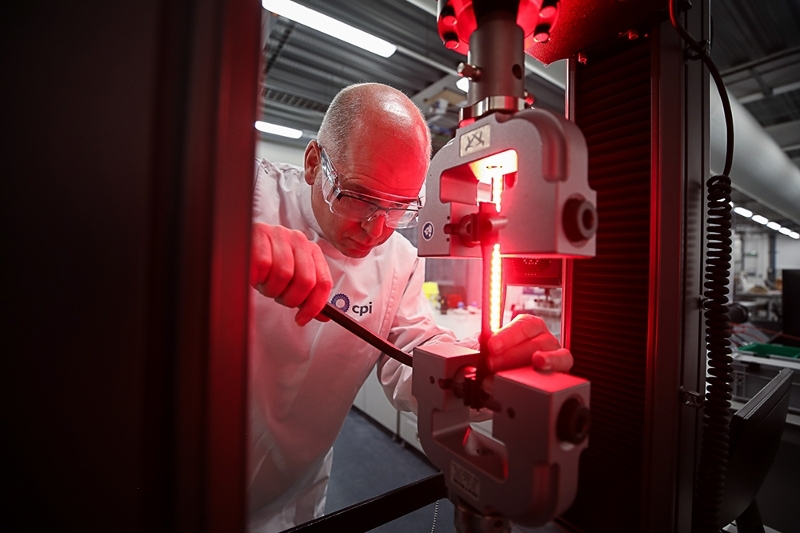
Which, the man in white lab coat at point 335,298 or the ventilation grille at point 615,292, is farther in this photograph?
the man in white lab coat at point 335,298

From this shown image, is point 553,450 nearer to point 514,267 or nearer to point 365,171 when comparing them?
point 514,267

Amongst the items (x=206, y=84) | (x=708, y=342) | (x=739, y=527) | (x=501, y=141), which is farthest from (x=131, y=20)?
(x=739, y=527)

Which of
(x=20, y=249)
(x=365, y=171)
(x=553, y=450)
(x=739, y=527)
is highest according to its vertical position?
(x=365, y=171)

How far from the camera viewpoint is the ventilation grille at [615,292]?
0.65m

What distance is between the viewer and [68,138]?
270mm

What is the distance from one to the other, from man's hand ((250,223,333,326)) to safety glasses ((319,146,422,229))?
0.37 meters

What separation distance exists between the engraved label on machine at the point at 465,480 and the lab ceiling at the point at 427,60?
1.99m

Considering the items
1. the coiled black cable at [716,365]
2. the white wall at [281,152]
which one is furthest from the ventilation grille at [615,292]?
the white wall at [281,152]

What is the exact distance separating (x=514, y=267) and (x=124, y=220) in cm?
60

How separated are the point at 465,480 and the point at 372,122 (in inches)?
31.9

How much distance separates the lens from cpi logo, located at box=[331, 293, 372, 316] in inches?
47.1

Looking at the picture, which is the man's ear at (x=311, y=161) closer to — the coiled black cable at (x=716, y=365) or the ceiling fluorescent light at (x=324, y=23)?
the coiled black cable at (x=716, y=365)

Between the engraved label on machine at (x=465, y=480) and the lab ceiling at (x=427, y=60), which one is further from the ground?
the lab ceiling at (x=427, y=60)

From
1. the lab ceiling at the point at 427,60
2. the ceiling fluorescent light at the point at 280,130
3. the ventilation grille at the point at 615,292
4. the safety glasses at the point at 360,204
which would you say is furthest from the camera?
the ceiling fluorescent light at the point at 280,130
